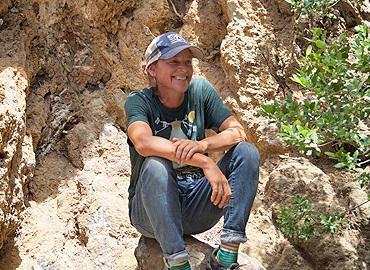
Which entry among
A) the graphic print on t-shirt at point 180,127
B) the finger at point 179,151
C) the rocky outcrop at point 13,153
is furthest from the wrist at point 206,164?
the rocky outcrop at point 13,153

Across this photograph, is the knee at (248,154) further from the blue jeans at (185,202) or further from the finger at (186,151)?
the finger at (186,151)

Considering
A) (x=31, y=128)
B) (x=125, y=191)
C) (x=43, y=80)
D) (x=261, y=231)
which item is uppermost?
(x=43, y=80)

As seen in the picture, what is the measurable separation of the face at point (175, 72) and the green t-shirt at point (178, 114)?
0.10 meters

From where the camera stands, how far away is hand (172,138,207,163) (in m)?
2.41

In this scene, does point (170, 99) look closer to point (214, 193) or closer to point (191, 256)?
point (214, 193)

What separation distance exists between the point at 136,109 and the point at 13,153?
2.94 ft

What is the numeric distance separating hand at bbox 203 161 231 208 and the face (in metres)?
0.44

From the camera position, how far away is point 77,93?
377 cm

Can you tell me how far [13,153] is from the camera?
10.2ft

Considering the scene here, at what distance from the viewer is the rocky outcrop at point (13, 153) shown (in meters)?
3.01

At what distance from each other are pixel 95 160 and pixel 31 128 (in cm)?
44

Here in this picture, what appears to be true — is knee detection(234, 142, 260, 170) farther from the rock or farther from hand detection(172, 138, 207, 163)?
the rock

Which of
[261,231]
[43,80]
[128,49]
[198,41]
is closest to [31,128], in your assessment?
[43,80]

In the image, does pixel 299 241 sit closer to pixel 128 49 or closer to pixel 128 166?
pixel 128 166
